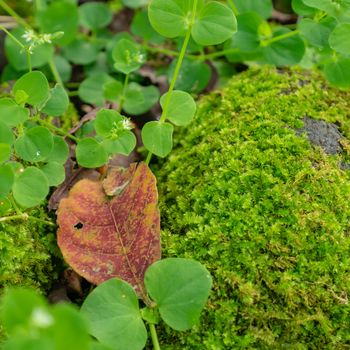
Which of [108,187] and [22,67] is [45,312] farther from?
[22,67]

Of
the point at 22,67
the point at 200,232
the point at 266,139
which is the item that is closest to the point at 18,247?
the point at 200,232

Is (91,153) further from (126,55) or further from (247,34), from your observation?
(247,34)

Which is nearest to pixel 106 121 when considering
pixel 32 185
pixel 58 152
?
pixel 58 152

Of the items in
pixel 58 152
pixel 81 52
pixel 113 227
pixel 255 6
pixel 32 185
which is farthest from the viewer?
pixel 81 52

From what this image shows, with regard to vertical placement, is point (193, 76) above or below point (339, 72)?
below

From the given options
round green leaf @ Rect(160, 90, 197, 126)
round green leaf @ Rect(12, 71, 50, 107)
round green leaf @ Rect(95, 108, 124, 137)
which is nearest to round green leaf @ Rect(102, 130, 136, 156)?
round green leaf @ Rect(95, 108, 124, 137)

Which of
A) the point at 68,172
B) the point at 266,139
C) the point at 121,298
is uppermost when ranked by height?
the point at 266,139
